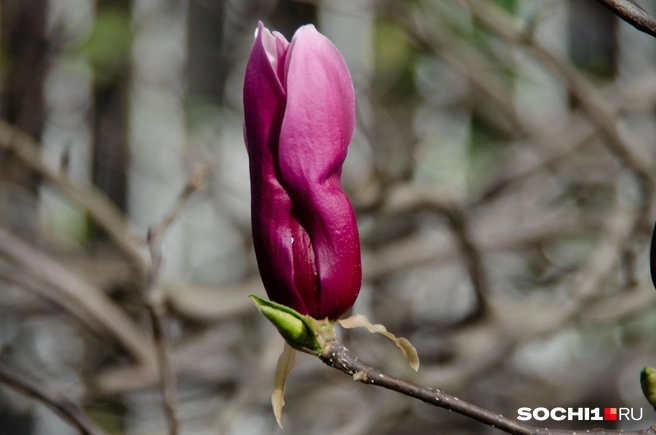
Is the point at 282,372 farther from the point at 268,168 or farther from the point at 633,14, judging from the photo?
the point at 633,14

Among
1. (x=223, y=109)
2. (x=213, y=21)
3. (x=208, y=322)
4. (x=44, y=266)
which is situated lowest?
(x=44, y=266)

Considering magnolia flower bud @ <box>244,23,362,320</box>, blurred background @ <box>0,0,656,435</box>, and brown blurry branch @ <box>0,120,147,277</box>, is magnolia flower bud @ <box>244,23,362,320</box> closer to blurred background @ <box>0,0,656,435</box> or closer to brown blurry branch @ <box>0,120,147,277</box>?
blurred background @ <box>0,0,656,435</box>

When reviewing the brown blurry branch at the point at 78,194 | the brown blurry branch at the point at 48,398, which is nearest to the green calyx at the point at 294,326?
the brown blurry branch at the point at 48,398

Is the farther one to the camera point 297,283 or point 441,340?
point 441,340

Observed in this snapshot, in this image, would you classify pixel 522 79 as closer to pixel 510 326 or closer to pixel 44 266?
pixel 510 326

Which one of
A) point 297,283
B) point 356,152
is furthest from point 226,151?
point 297,283

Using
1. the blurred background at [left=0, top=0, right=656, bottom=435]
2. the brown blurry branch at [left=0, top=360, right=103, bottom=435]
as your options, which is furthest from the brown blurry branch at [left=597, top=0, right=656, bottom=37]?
the blurred background at [left=0, top=0, right=656, bottom=435]
